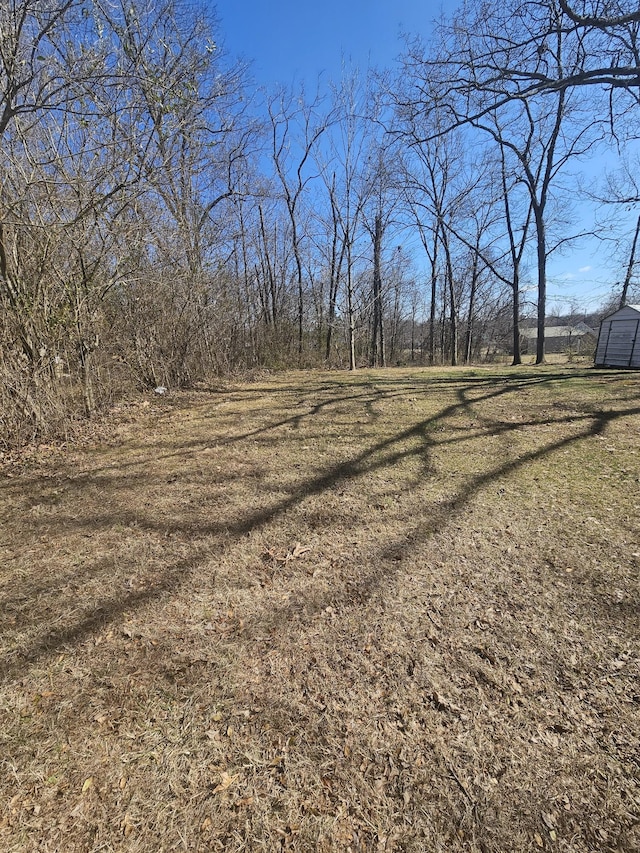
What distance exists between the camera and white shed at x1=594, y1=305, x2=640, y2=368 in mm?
12344

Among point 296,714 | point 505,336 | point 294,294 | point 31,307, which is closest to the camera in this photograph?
point 296,714

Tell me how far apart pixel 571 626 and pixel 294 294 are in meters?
19.6

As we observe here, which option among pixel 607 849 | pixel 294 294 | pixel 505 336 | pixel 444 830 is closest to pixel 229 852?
pixel 444 830

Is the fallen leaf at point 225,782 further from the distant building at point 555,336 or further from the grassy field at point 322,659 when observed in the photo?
the distant building at point 555,336

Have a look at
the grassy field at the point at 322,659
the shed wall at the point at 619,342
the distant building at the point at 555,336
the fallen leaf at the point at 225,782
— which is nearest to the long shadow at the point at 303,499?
the grassy field at the point at 322,659

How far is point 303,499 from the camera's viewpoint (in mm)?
3773

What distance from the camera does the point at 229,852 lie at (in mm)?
1228

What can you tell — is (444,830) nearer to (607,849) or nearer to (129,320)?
(607,849)

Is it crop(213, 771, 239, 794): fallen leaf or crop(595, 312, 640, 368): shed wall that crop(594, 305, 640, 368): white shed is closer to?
crop(595, 312, 640, 368): shed wall

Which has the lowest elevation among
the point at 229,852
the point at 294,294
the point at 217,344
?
the point at 229,852

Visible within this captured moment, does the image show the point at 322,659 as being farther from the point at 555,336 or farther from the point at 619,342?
the point at 555,336

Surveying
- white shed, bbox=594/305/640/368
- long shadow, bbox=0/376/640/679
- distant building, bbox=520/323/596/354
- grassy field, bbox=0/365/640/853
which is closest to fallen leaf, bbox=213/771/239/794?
grassy field, bbox=0/365/640/853

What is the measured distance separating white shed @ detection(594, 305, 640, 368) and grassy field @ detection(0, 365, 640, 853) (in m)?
11.1

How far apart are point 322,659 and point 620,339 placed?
15939 millimetres
